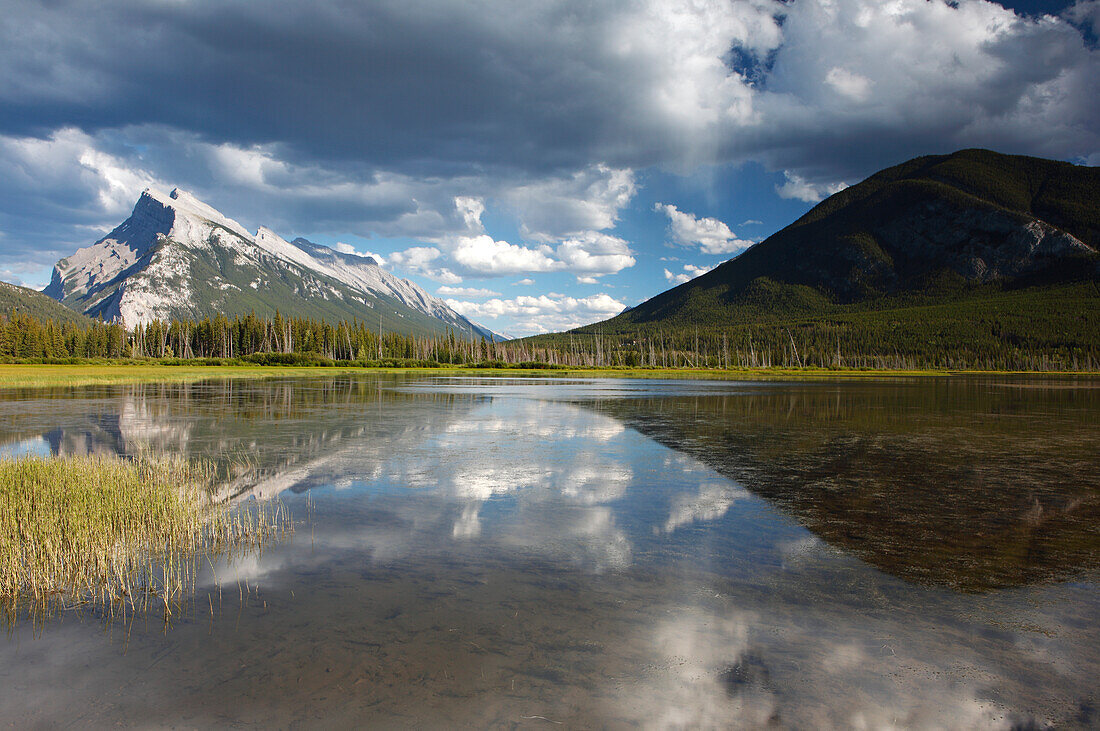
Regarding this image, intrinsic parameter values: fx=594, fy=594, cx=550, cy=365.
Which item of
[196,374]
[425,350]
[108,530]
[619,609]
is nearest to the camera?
[619,609]

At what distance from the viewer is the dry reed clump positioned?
26.2 ft

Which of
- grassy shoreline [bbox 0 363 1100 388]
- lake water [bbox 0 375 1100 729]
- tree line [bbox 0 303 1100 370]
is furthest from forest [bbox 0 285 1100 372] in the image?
lake water [bbox 0 375 1100 729]

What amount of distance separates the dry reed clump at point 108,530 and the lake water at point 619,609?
614mm

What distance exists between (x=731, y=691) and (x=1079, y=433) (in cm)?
2937

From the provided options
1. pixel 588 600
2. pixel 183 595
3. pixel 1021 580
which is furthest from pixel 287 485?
pixel 1021 580

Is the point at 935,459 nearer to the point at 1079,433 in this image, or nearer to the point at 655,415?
the point at 1079,433

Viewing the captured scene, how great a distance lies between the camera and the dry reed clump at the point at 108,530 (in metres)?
7.99

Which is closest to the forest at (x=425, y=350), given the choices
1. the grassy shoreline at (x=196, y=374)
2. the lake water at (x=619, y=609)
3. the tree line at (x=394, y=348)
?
the tree line at (x=394, y=348)

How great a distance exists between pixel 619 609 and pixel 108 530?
858 cm

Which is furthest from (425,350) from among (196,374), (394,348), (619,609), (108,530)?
(619,609)

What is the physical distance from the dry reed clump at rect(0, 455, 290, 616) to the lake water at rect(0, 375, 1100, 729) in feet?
2.01

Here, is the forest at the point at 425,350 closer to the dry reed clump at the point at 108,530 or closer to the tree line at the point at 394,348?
the tree line at the point at 394,348

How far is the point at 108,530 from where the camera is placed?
32.4 feet

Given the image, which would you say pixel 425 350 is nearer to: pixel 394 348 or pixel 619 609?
pixel 394 348
